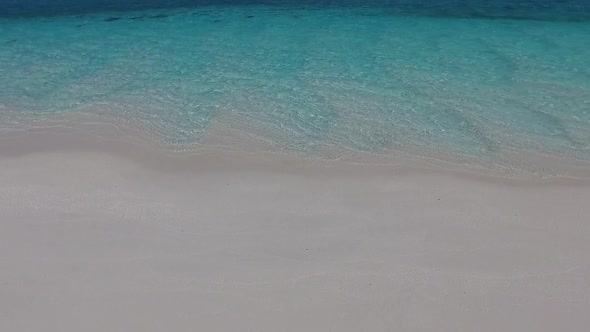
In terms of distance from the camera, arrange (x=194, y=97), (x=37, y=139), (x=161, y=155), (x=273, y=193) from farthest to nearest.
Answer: (x=194, y=97) < (x=37, y=139) < (x=161, y=155) < (x=273, y=193)

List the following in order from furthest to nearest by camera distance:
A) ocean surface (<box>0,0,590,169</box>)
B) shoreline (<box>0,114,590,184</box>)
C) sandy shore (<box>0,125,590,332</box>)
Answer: ocean surface (<box>0,0,590,169</box>) < shoreline (<box>0,114,590,184</box>) < sandy shore (<box>0,125,590,332</box>)

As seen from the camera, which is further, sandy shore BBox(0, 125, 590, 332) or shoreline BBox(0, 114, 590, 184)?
shoreline BBox(0, 114, 590, 184)

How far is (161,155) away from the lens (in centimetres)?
570

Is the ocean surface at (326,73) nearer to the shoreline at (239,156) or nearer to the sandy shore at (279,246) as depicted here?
the shoreline at (239,156)

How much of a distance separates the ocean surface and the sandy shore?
2.18 feet

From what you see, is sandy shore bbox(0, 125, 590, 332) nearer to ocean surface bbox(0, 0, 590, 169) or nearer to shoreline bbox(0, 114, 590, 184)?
shoreline bbox(0, 114, 590, 184)

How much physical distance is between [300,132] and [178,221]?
187cm

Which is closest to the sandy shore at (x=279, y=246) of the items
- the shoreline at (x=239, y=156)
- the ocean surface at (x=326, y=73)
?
the shoreline at (x=239, y=156)

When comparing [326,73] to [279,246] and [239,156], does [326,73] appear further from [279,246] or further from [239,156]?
[279,246]

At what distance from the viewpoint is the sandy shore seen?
12.0ft

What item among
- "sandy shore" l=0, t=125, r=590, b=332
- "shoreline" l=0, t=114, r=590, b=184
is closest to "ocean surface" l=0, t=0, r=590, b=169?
"shoreline" l=0, t=114, r=590, b=184

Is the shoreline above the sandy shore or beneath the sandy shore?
above

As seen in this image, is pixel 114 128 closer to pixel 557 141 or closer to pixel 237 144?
pixel 237 144

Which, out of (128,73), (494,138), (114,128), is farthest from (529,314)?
(128,73)
